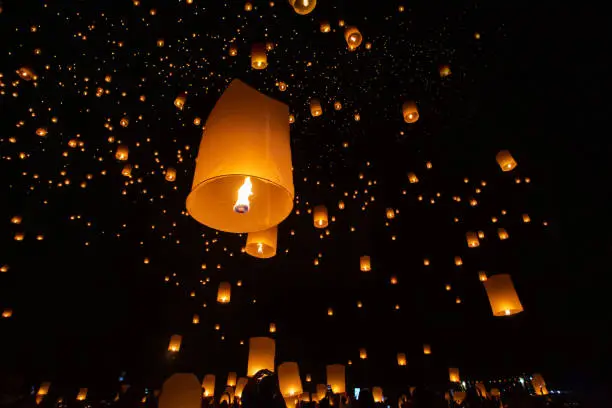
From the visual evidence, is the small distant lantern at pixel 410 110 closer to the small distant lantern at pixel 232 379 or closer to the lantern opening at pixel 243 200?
the lantern opening at pixel 243 200

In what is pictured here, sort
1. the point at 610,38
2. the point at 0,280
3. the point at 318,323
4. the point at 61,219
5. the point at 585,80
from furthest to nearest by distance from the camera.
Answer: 1. the point at 318,323
2. the point at 0,280
3. the point at 61,219
4. the point at 585,80
5. the point at 610,38

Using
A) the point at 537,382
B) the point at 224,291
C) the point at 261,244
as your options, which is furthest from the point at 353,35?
the point at 537,382

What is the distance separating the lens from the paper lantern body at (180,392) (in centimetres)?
171

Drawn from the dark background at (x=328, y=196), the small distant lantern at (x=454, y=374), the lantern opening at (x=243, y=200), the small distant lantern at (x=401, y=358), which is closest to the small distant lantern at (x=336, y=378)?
the dark background at (x=328, y=196)

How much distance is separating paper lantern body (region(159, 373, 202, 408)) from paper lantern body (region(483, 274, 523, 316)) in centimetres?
409

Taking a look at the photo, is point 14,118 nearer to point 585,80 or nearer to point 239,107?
point 239,107

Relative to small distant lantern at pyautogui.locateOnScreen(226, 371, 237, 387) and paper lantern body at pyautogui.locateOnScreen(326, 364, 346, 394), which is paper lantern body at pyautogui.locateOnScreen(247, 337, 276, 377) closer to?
paper lantern body at pyautogui.locateOnScreen(326, 364, 346, 394)

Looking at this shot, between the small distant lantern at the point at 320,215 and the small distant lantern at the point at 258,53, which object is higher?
the small distant lantern at the point at 258,53

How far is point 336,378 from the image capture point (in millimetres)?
7328

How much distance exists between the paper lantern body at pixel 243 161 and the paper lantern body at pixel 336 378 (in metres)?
6.78

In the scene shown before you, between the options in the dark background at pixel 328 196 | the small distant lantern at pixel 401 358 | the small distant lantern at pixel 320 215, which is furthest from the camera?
the small distant lantern at pixel 401 358

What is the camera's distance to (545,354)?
9828mm

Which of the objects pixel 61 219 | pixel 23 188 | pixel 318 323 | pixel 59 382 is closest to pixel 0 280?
pixel 61 219

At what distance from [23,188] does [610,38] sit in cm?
1158
